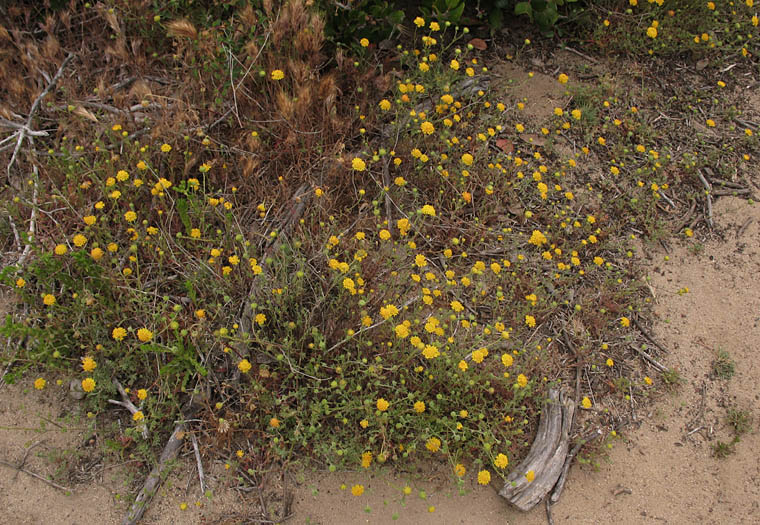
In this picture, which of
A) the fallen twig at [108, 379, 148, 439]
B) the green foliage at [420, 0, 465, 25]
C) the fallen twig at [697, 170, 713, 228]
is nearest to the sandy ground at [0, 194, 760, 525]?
the fallen twig at [108, 379, 148, 439]

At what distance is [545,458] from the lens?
9.06 feet

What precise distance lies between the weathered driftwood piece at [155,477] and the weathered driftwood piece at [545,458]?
1580 mm

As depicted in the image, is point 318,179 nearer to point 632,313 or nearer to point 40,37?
point 632,313

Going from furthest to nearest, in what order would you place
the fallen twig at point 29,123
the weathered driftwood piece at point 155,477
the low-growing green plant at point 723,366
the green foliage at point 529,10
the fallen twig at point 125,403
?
the green foliage at point 529,10 → the fallen twig at point 29,123 → the low-growing green plant at point 723,366 → the fallen twig at point 125,403 → the weathered driftwood piece at point 155,477

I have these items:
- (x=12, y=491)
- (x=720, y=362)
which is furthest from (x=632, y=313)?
(x=12, y=491)

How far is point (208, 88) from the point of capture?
12.1 ft

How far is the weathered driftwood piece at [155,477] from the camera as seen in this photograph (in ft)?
8.34

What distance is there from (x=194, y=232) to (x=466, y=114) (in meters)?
2.12

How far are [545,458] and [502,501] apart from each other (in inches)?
11.8

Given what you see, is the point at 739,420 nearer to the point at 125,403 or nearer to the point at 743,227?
the point at 743,227

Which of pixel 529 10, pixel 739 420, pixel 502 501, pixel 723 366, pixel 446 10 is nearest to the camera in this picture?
pixel 502 501

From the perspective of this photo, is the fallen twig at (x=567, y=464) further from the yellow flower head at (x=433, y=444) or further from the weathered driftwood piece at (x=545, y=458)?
the yellow flower head at (x=433, y=444)

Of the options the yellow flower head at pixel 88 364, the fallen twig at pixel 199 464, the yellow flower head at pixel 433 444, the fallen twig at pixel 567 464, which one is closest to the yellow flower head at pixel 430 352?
the yellow flower head at pixel 433 444

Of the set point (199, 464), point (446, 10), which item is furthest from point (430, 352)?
point (446, 10)
